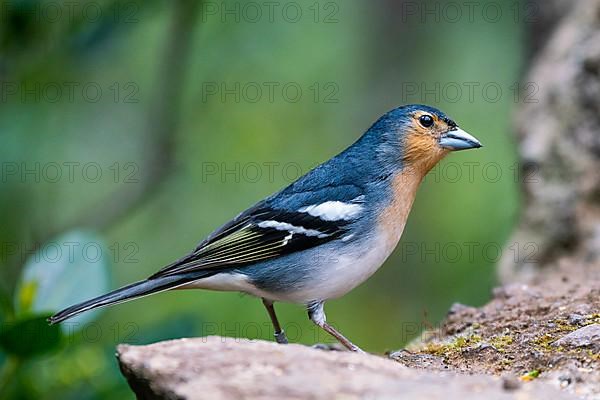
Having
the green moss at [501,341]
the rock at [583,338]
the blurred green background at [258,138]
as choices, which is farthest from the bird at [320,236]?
the blurred green background at [258,138]

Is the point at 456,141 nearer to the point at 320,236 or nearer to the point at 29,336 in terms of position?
the point at 320,236

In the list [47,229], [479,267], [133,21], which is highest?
[133,21]

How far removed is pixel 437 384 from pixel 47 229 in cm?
520

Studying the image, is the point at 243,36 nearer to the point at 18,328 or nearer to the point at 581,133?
the point at 581,133

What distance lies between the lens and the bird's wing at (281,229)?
534 centimetres

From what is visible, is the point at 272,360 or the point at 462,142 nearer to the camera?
the point at 272,360

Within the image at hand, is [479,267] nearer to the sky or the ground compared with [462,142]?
nearer to the ground

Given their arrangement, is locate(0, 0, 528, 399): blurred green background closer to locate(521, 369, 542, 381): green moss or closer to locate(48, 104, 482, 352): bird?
locate(48, 104, 482, 352): bird

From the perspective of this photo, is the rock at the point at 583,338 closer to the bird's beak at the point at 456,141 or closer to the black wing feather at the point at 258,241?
the black wing feather at the point at 258,241

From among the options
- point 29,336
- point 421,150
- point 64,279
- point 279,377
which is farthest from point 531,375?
point 64,279

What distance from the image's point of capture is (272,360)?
11.5 feet

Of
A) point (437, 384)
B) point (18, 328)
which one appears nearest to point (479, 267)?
point (18, 328)

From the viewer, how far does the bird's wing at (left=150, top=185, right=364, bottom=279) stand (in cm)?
534

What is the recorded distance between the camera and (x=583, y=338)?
4227mm
